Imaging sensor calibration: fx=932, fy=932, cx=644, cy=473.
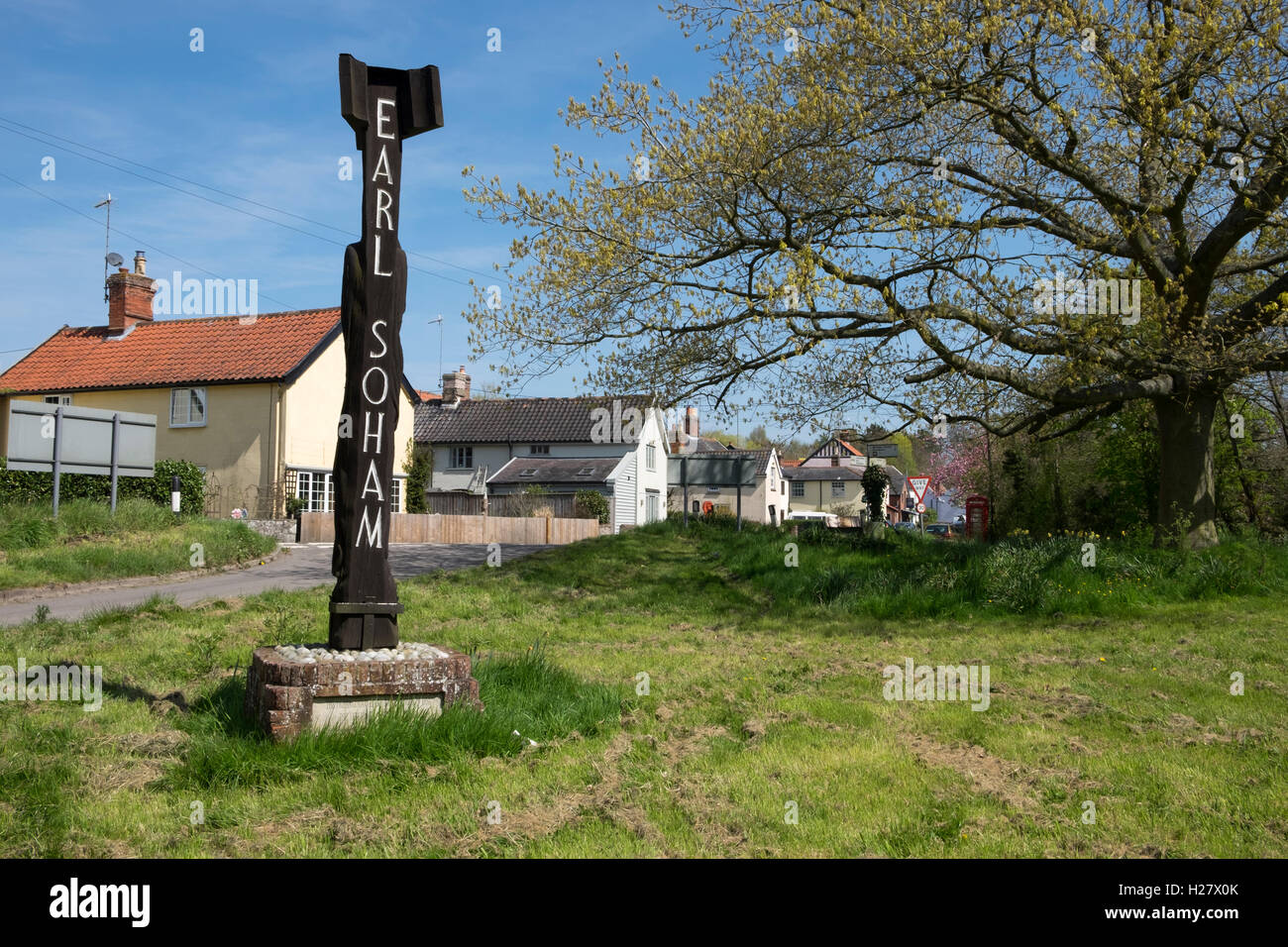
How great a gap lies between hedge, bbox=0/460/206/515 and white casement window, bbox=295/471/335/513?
20.4ft

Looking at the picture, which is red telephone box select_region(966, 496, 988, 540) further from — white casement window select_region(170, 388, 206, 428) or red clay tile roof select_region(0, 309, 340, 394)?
white casement window select_region(170, 388, 206, 428)

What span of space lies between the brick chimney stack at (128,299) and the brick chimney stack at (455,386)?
17603mm

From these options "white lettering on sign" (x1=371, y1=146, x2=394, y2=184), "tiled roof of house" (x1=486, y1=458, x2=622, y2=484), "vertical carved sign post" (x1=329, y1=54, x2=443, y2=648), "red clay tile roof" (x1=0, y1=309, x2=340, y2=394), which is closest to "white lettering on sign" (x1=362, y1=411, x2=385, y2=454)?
"vertical carved sign post" (x1=329, y1=54, x2=443, y2=648)

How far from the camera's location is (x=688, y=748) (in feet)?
20.1

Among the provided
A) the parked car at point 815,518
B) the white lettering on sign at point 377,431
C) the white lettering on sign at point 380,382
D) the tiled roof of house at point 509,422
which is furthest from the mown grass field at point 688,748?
the tiled roof of house at point 509,422

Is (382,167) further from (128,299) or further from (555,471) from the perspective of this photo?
(555,471)

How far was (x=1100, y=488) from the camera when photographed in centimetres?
2211

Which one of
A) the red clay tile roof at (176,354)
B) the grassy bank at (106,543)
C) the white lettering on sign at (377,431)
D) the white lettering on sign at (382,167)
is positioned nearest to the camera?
the white lettering on sign at (377,431)

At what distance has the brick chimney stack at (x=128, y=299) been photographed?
36.5 meters

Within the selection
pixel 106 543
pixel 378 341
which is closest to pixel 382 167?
pixel 378 341

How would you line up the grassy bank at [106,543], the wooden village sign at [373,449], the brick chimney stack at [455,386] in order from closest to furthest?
the wooden village sign at [373,449]
the grassy bank at [106,543]
the brick chimney stack at [455,386]

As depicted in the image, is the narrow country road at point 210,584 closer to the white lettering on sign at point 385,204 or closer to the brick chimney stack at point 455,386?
the white lettering on sign at point 385,204

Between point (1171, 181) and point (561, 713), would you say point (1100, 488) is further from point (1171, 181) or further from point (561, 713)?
point (561, 713)

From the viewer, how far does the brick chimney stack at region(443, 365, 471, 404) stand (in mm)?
52562
